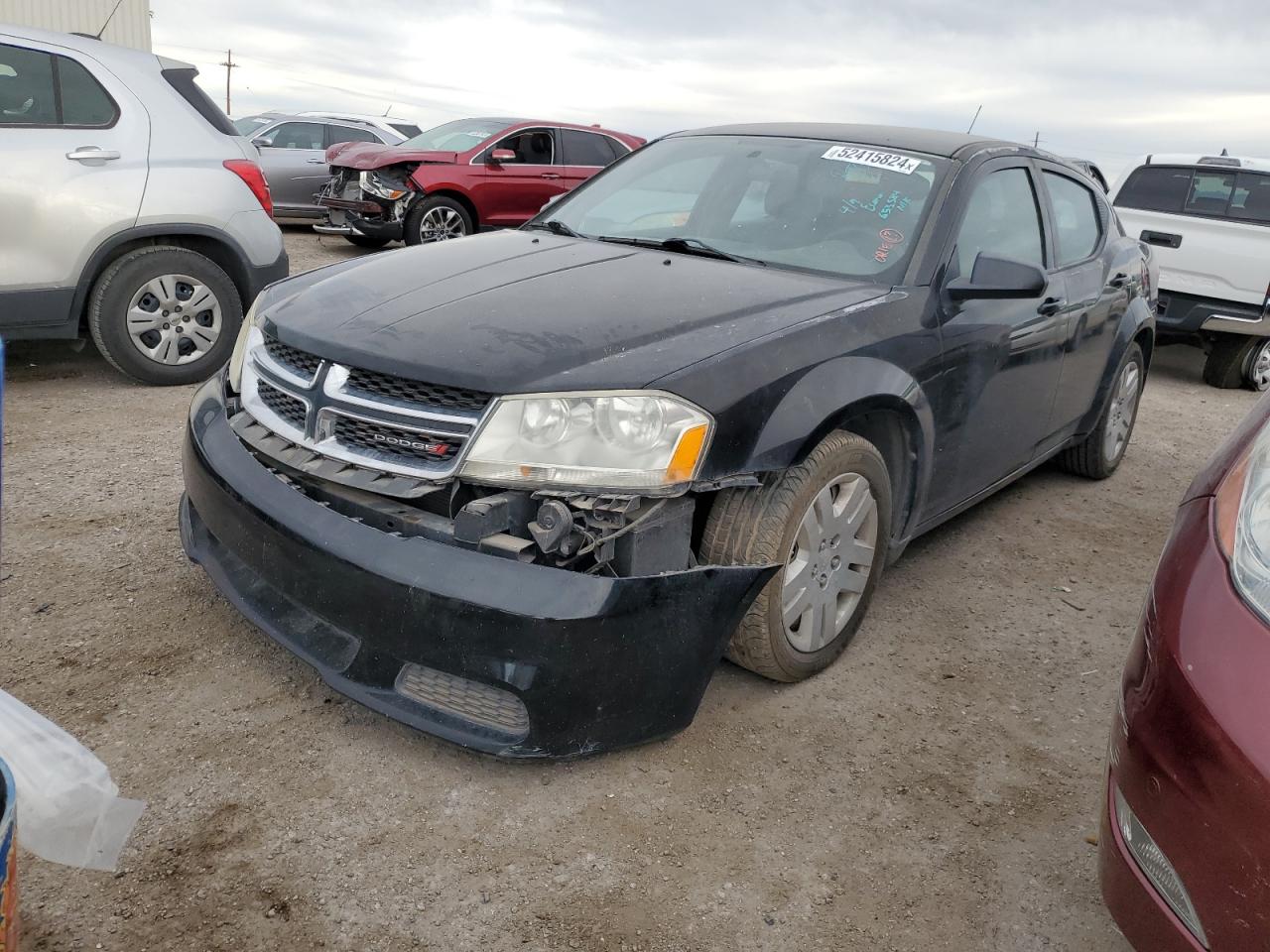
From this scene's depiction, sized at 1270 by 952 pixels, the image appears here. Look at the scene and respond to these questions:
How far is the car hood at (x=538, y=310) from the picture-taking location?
238 centimetres

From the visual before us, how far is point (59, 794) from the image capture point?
4.61 ft

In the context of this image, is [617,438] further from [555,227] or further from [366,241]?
Answer: [366,241]

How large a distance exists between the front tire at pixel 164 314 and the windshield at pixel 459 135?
232 inches

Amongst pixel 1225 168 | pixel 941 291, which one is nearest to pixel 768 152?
pixel 941 291

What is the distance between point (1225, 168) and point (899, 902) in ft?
25.6

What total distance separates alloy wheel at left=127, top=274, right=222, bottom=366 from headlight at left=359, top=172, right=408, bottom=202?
5.38 meters

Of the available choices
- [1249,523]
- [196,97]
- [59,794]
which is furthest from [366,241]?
[1249,523]

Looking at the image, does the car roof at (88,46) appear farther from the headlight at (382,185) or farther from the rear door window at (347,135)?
the rear door window at (347,135)

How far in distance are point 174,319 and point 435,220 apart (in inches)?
224

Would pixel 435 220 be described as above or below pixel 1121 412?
below

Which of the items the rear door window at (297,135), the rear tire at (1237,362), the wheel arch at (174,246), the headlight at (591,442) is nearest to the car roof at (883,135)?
the headlight at (591,442)

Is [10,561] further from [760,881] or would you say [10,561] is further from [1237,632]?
[1237,632]

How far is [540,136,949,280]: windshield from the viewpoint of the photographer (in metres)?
3.26

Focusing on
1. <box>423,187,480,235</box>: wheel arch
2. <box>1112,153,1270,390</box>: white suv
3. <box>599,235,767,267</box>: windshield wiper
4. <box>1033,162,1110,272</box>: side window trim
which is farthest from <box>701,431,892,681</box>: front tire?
<box>423,187,480,235</box>: wheel arch
